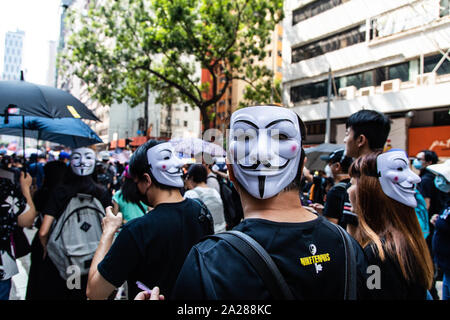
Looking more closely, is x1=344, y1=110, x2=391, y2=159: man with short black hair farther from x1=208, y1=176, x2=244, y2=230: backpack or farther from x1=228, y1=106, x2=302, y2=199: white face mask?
x1=208, y1=176, x2=244, y2=230: backpack

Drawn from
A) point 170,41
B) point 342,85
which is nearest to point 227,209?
point 170,41

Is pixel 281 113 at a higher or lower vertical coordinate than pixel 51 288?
higher

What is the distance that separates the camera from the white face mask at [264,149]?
132 centimetres

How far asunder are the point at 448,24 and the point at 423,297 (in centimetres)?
1511

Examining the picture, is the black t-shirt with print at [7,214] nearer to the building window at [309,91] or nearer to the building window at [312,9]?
the building window at [309,91]

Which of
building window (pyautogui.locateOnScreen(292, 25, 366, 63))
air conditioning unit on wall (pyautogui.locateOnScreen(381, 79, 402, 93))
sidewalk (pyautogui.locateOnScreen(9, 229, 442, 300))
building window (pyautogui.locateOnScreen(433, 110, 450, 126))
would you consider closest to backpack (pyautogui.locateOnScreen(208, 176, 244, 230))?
sidewalk (pyautogui.locateOnScreen(9, 229, 442, 300))

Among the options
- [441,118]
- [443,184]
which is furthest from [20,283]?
[441,118]

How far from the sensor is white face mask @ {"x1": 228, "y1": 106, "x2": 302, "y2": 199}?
1.32 m

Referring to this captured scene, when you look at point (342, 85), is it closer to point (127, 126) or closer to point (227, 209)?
point (227, 209)

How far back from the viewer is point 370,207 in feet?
6.54

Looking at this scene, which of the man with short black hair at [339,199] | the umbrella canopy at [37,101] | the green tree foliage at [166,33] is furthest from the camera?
the green tree foliage at [166,33]

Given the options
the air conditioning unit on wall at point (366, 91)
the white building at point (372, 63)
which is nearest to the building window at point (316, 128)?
the white building at point (372, 63)

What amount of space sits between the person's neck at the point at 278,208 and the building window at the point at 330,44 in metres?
18.4

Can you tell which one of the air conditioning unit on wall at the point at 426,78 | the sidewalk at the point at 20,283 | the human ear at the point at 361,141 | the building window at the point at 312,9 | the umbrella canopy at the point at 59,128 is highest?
the building window at the point at 312,9
